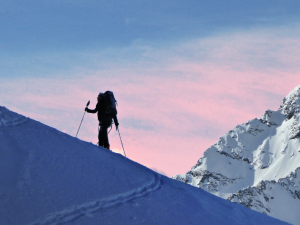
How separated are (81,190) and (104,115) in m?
6.28

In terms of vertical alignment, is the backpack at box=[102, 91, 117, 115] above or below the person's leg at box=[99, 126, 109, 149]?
above

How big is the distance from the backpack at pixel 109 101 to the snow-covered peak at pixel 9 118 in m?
4.26

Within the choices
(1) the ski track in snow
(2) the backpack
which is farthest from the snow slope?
(2) the backpack

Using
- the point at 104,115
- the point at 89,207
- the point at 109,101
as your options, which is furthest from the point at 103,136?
the point at 89,207

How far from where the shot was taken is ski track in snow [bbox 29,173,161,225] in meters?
4.65

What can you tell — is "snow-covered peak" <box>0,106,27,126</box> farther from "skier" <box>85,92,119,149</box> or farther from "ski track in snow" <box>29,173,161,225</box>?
"skier" <box>85,92,119,149</box>

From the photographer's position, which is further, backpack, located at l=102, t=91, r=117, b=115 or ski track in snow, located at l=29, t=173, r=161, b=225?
backpack, located at l=102, t=91, r=117, b=115

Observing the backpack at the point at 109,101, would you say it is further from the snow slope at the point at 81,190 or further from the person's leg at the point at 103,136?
the snow slope at the point at 81,190

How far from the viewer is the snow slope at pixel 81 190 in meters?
4.79

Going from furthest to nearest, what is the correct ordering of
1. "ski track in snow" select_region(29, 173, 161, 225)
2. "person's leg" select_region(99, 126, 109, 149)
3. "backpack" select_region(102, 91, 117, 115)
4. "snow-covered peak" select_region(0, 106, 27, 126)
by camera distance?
"person's leg" select_region(99, 126, 109, 149), "backpack" select_region(102, 91, 117, 115), "snow-covered peak" select_region(0, 106, 27, 126), "ski track in snow" select_region(29, 173, 161, 225)

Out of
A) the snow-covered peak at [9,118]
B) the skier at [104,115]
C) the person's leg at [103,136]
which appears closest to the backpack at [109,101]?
the skier at [104,115]

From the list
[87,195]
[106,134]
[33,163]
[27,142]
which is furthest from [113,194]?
[106,134]

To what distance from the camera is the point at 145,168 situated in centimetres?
703

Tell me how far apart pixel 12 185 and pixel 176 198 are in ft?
8.66
